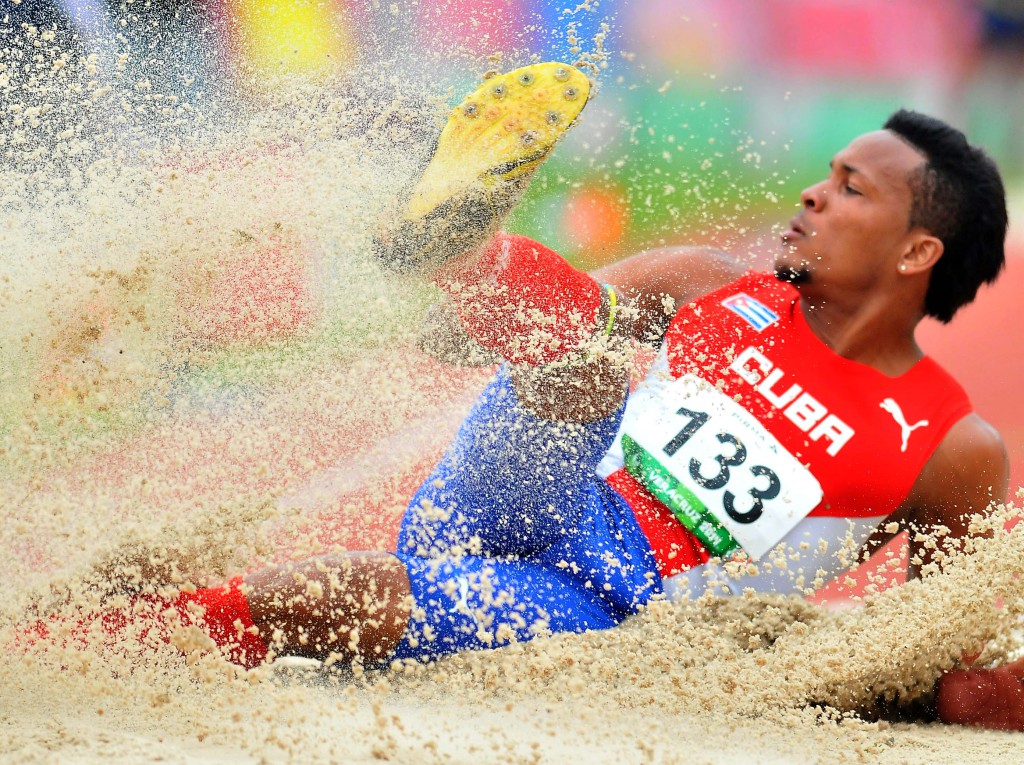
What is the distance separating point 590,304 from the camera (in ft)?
5.30

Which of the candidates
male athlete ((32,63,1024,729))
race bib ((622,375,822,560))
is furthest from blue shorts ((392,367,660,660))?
race bib ((622,375,822,560))

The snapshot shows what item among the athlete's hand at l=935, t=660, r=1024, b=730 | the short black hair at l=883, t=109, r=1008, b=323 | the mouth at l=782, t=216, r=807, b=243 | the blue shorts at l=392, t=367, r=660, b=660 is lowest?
the blue shorts at l=392, t=367, r=660, b=660

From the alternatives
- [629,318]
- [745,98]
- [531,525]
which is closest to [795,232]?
[629,318]

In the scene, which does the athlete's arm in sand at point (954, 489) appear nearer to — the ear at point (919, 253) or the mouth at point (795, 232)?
the ear at point (919, 253)

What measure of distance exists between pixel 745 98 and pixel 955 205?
2372 millimetres

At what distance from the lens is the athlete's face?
170 centimetres

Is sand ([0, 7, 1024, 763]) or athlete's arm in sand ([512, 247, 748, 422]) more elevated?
athlete's arm in sand ([512, 247, 748, 422])

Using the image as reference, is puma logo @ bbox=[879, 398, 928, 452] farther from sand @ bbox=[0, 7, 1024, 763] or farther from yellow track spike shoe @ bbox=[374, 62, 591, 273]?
yellow track spike shoe @ bbox=[374, 62, 591, 273]

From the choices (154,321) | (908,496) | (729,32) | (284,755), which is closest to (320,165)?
(154,321)

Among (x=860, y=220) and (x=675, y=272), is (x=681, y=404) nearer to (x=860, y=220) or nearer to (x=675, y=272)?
(x=675, y=272)

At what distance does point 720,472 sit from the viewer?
166 cm

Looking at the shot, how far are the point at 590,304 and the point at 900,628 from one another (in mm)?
755

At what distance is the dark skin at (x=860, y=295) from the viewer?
5.23ft

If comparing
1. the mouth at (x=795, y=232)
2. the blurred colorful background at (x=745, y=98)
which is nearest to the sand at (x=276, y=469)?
the mouth at (x=795, y=232)
